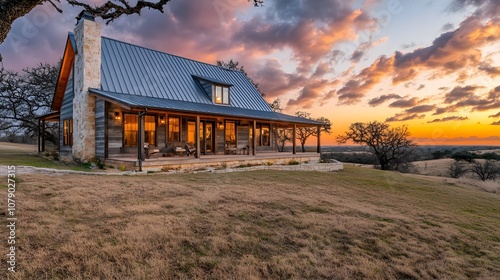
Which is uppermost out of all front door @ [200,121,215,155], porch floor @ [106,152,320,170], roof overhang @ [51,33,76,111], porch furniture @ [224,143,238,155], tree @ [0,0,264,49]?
roof overhang @ [51,33,76,111]

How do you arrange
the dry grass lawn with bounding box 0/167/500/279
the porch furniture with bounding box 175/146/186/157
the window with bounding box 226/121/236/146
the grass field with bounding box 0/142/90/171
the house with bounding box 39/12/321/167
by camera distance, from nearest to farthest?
1. the dry grass lawn with bounding box 0/167/500/279
2. the grass field with bounding box 0/142/90/171
3. the house with bounding box 39/12/321/167
4. the porch furniture with bounding box 175/146/186/157
5. the window with bounding box 226/121/236/146

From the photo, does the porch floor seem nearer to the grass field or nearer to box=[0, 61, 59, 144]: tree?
the grass field

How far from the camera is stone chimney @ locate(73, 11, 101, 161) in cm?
1349

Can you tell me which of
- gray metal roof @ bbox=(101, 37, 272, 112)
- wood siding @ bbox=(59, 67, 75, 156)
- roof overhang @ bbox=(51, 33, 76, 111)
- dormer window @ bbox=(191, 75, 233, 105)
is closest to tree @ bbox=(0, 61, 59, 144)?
roof overhang @ bbox=(51, 33, 76, 111)

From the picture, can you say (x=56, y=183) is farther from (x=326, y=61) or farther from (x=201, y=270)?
(x=326, y=61)

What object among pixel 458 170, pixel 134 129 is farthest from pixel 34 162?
pixel 458 170

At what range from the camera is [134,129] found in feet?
47.5

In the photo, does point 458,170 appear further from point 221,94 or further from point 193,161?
point 193,161

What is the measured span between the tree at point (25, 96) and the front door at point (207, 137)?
54.3 feet

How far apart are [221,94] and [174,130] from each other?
4585 millimetres

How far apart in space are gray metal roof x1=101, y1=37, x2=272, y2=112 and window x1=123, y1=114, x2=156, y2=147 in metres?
1.43

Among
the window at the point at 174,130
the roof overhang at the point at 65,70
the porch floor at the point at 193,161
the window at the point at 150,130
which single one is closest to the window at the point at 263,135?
the porch floor at the point at 193,161

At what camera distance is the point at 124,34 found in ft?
77.2

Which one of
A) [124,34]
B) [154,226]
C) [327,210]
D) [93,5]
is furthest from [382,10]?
[124,34]
